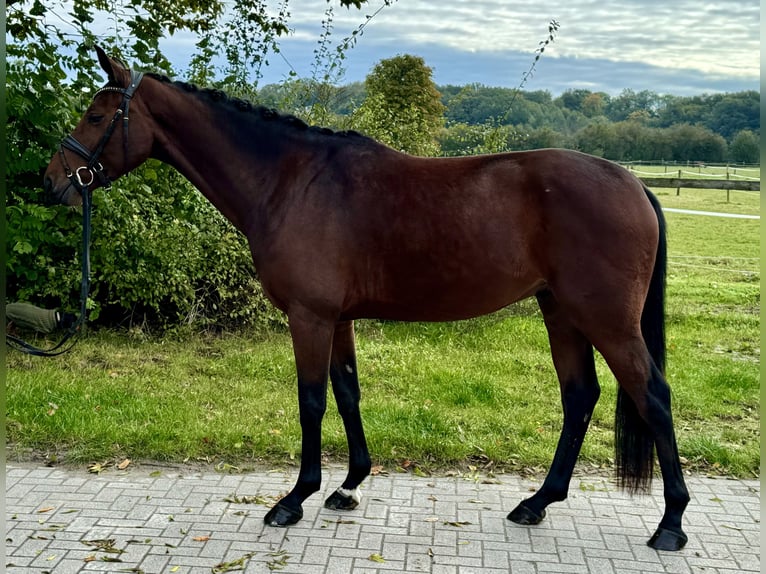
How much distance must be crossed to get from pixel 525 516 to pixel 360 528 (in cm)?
88

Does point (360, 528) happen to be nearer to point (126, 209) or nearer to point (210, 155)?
point (210, 155)

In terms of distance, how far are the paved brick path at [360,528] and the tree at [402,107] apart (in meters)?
5.01

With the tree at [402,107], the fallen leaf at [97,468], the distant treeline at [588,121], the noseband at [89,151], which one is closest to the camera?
the noseband at [89,151]

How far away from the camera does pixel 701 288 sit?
9727 millimetres

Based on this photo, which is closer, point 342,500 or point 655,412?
point 655,412

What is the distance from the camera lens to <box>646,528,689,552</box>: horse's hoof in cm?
346

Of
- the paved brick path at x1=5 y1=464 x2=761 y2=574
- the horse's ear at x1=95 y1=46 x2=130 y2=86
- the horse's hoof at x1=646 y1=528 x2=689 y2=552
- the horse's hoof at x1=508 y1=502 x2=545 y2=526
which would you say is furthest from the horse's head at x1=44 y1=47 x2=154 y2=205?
the horse's hoof at x1=646 y1=528 x2=689 y2=552

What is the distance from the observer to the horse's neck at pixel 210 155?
3691mm

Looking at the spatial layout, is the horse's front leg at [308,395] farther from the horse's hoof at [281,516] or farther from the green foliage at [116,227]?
the green foliage at [116,227]

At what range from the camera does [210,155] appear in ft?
12.3

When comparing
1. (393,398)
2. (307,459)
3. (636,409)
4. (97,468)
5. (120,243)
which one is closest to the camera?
(636,409)

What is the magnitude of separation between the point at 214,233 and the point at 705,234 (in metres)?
10.5

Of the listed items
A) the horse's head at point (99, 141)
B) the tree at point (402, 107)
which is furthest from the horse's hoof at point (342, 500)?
the tree at point (402, 107)

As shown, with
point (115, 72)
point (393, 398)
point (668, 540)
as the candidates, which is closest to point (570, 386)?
point (668, 540)
